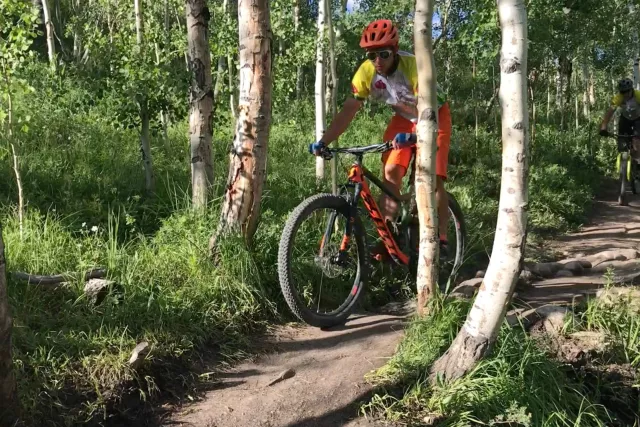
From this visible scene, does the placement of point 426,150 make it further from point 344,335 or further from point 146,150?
point 146,150

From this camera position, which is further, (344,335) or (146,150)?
(146,150)

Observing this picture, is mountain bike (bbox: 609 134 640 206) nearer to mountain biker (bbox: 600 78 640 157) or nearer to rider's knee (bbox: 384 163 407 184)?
mountain biker (bbox: 600 78 640 157)

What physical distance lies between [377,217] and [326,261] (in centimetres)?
60

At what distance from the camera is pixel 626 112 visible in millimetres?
9250

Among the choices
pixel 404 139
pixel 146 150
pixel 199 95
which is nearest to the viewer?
pixel 404 139

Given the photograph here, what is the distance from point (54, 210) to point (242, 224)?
1748 millimetres

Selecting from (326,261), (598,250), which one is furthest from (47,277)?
(598,250)

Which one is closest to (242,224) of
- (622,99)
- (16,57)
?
(16,57)

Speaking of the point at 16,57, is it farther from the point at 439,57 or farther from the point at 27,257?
the point at 439,57

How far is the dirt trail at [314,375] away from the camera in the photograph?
2932 millimetres

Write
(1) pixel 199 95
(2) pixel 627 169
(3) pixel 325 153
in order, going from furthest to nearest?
(2) pixel 627 169
(1) pixel 199 95
(3) pixel 325 153

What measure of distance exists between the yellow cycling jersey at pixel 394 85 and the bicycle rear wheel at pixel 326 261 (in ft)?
3.21

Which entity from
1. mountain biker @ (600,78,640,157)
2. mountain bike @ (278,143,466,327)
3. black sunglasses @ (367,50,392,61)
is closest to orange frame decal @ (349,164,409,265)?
mountain bike @ (278,143,466,327)

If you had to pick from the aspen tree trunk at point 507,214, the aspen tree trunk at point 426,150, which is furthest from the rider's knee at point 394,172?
the aspen tree trunk at point 507,214
